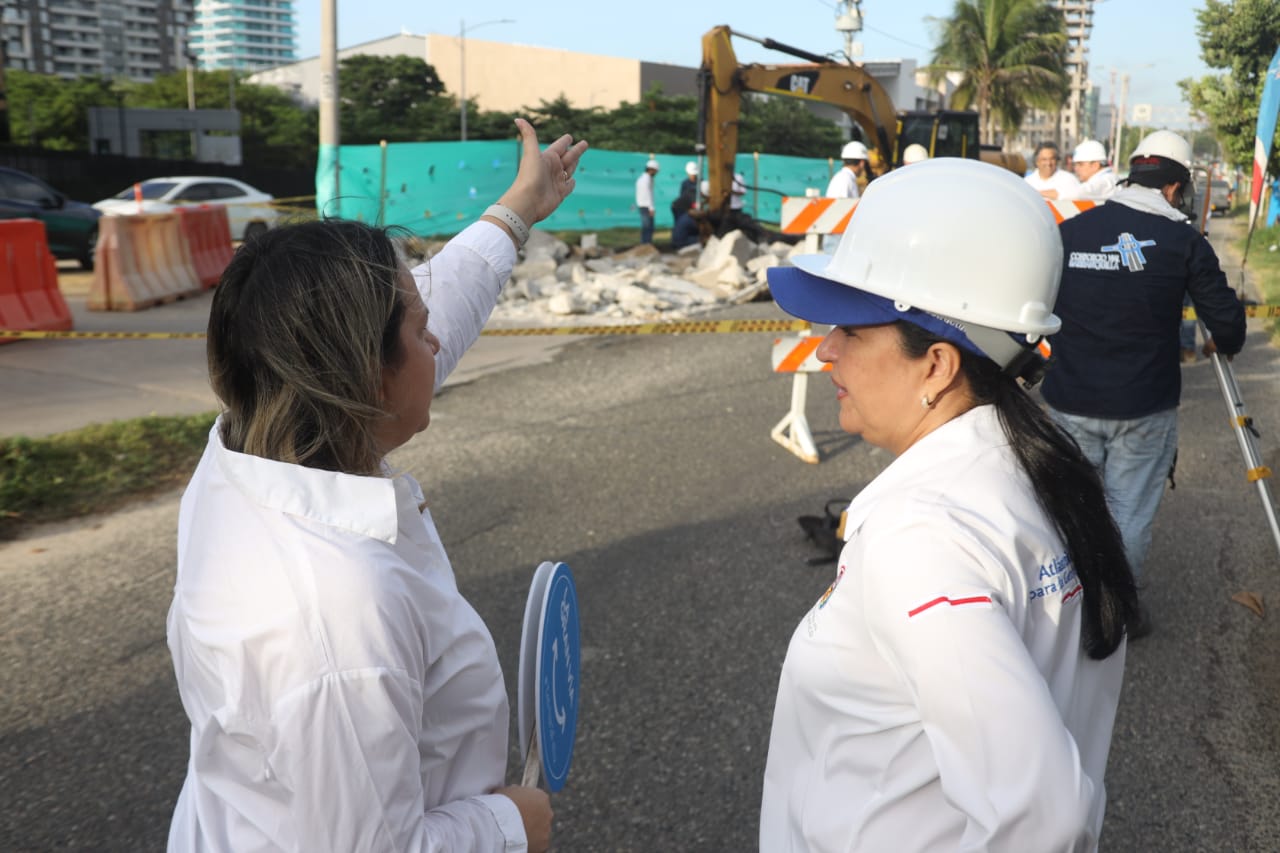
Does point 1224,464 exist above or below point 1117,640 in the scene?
below

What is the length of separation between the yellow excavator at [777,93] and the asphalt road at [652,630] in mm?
11090

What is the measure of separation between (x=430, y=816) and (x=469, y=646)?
0.24 m

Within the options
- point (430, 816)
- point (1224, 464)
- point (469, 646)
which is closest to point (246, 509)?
point (469, 646)

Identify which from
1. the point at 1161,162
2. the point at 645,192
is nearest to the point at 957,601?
the point at 1161,162

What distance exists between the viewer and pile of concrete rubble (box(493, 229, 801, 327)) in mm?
14977

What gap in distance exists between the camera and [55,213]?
18266mm

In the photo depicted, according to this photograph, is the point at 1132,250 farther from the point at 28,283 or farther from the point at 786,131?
the point at 786,131

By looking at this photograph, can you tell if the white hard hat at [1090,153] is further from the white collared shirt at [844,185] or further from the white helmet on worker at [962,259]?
the white helmet on worker at [962,259]

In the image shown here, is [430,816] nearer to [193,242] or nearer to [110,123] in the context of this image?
[193,242]

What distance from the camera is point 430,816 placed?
154 centimetres

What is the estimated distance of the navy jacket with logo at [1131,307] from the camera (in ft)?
15.2

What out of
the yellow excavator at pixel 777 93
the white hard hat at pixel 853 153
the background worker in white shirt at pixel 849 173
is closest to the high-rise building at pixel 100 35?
the yellow excavator at pixel 777 93

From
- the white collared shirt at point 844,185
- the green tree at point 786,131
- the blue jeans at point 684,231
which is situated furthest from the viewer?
the green tree at point 786,131

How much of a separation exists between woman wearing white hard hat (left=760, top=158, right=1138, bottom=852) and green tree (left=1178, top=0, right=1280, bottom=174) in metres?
4.76
